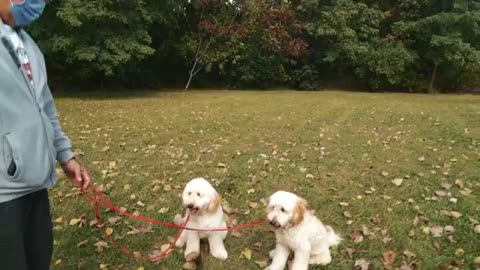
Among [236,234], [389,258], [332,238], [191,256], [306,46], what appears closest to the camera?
[191,256]

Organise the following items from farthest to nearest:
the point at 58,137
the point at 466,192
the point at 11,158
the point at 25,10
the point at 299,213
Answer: the point at 466,192, the point at 299,213, the point at 58,137, the point at 25,10, the point at 11,158

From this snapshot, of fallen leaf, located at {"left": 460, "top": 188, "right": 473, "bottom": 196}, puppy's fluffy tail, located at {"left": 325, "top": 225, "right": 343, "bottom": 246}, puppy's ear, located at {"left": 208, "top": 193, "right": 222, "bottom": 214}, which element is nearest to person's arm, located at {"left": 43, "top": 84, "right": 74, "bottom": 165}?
Result: puppy's ear, located at {"left": 208, "top": 193, "right": 222, "bottom": 214}

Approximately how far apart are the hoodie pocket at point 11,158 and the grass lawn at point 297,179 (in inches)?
75.4

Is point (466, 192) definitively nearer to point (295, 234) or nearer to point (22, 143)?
point (295, 234)

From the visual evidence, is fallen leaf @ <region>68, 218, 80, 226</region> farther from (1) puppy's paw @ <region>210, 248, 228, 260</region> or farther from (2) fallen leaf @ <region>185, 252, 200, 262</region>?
(1) puppy's paw @ <region>210, 248, 228, 260</region>

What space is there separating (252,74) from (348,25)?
5717mm

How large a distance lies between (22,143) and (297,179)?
402 cm

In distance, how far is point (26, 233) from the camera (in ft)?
6.39

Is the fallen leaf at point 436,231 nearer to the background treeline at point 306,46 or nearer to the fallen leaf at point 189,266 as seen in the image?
the fallen leaf at point 189,266

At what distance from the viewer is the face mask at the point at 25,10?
1.82 m

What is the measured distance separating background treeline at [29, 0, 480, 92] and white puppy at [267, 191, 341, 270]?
16.9m

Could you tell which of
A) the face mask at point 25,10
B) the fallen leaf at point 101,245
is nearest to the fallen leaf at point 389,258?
the fallen leaf at point 101,245

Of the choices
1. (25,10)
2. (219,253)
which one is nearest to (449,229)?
(219,253)

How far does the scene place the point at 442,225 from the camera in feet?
13.5
